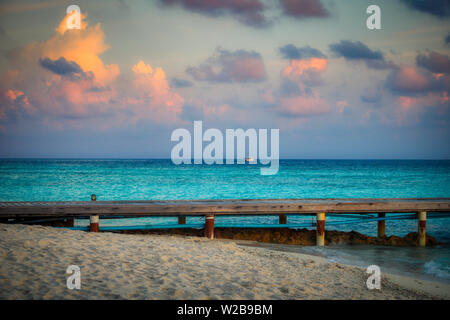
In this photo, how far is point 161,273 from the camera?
22.0 feet

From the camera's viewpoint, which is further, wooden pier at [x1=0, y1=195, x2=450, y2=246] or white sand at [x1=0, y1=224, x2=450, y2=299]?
wooden pier at [x1=0, y1=195, x2=450, y2=246]

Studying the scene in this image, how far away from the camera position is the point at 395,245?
13492mm

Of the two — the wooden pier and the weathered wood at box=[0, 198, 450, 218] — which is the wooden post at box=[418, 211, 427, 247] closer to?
the wooden pier

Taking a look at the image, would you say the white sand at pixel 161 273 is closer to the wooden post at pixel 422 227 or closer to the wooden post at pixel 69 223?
the wooden post at pixel 69 223

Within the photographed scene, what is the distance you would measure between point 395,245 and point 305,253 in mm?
4415

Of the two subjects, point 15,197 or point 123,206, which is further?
point 15,197

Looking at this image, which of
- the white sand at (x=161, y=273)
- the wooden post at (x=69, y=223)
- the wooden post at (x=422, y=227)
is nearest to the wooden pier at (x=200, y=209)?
the wooden post at (x=422, y=227)

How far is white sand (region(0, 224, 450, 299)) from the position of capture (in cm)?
566

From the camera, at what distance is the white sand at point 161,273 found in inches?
223

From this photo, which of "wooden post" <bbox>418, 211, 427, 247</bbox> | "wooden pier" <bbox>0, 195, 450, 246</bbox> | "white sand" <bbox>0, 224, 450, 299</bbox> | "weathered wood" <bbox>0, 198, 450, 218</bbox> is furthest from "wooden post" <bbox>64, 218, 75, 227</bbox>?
"wooden post" <bbox>418, 211, 427, 247</bbox>

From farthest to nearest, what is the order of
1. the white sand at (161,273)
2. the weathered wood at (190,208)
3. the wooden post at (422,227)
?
the wooden post at (422,227)
the weathered wood at (190,208)
the white sand at (161,273)
